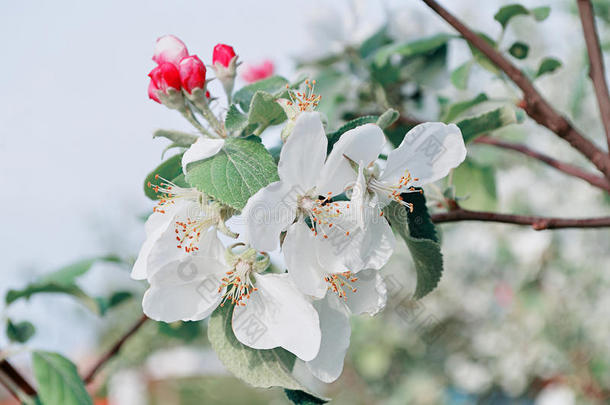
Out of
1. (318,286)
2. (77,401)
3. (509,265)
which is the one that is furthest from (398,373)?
(318,286)

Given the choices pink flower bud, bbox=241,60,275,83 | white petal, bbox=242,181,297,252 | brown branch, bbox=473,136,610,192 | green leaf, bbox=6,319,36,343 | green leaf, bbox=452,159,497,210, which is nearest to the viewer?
white petal, bbox=242,181,297,252

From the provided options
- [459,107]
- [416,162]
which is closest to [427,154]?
[416,162]

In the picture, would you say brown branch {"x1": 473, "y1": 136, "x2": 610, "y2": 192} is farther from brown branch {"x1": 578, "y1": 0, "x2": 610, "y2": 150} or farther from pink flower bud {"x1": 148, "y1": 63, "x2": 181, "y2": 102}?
pink flower bud {"x1": 148, "y1": 63, "x2": 181, "y2": 102}

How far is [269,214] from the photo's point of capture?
Answer: 460 mm

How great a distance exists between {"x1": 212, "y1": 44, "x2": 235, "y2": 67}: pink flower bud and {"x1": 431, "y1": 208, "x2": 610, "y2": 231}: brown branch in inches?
11.4

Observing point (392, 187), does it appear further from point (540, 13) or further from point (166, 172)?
point (540, 13)

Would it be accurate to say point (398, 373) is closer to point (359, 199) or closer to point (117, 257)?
point (117, 257)

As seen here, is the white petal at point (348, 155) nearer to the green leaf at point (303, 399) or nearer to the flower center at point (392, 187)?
the flower center at point (392, 187)

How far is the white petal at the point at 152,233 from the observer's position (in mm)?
502

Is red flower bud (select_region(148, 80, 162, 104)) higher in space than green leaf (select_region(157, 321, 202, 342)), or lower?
higher

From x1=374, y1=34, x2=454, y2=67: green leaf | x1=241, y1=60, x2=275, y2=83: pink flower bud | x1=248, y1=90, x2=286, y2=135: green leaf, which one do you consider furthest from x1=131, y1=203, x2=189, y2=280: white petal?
x1=241, y1=60, x2=275, y2=83: pink flower bud

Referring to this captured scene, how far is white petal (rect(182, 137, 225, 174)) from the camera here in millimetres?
478

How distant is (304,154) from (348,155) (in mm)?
42

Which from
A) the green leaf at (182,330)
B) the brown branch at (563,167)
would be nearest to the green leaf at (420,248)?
the brown branch at (563,167)
